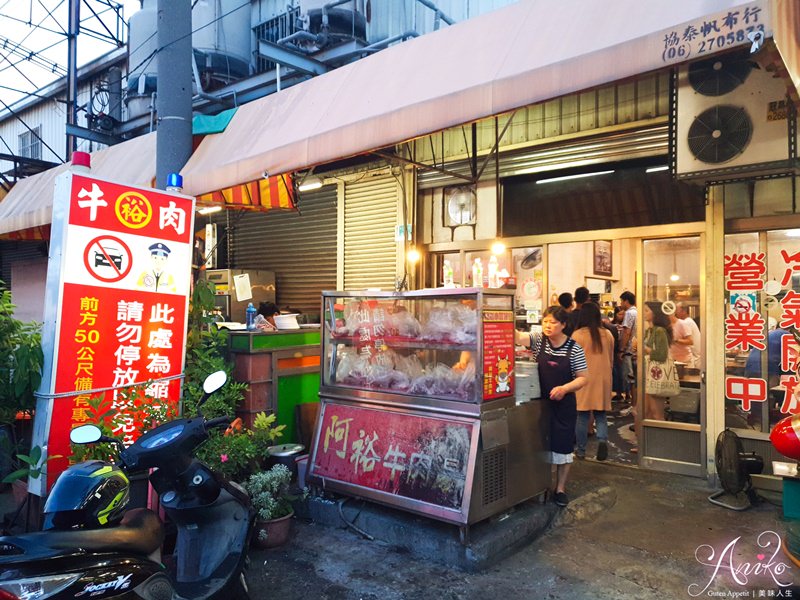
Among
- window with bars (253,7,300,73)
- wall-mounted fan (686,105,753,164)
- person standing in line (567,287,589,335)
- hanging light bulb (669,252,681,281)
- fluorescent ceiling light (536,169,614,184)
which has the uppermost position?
window with bars (253,7,300,73)

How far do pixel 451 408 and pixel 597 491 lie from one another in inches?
94.8

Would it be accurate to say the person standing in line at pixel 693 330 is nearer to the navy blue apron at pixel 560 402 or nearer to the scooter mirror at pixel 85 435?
the navy blue apron at pixel 560 402

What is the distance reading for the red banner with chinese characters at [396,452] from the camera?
14.9 feet

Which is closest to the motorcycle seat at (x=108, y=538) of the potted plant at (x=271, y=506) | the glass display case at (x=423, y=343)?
the potted plant at (x=271, y=506)

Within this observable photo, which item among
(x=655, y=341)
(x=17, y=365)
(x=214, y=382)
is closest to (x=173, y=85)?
(x=17, y=365)

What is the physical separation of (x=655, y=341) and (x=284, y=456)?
4503 millimetres

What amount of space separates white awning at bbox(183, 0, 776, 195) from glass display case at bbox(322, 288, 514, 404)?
1.52 metres

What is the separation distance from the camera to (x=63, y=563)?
2.38 meters

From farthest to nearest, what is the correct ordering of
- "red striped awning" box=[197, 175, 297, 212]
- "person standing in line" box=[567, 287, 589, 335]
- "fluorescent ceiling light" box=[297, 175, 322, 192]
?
1. "fluorescent ceiling light" box=[297, 175, 322, 192]
2. "red striped awning" box=[197, 175, 297, 212]
3. "person standing in line" box=[567, 287, 589, 335]

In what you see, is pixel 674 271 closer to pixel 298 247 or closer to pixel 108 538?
pixel 108 538

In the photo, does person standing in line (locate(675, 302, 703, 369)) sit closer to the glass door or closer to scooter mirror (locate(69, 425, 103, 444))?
the glass door

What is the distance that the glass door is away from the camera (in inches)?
252

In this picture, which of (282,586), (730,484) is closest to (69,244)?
(282,586)

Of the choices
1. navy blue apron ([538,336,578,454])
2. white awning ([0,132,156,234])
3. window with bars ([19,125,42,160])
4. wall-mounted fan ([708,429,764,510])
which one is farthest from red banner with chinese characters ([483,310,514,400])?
window with bars ([19,125,42,160])
